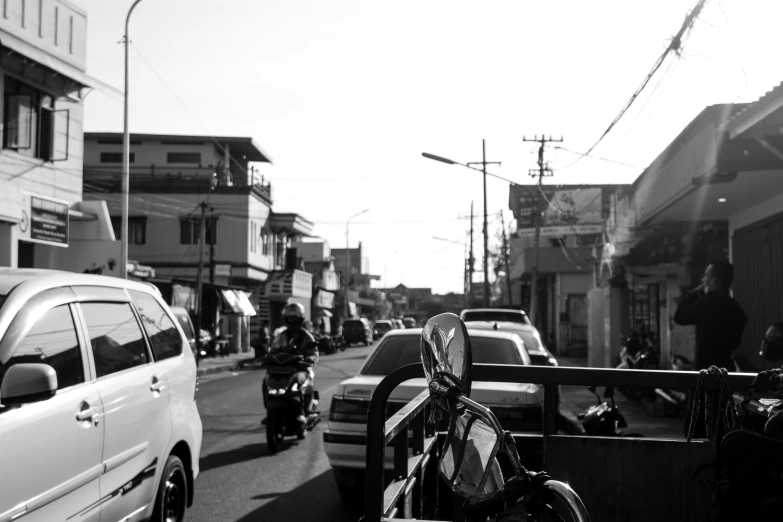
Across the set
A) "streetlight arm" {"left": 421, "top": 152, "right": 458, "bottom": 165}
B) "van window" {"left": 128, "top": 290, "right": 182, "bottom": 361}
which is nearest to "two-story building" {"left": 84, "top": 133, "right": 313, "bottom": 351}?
"streetlight arm" {"left": 421, "top": 152, "right": 458, "bottom": 165}

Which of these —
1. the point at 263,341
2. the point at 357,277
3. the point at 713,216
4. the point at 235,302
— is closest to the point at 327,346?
the point at 235,302

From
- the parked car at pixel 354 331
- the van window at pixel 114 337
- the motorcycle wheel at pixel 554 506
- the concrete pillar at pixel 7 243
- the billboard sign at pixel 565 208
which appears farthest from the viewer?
the parked car at pixel 354 331

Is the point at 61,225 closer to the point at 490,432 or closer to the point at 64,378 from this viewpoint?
the point at 64,378

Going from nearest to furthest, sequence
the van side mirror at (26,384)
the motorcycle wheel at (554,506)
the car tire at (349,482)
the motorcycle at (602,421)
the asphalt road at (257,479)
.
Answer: the motorcycle wheel at (554,506) < the van side mirror at (26,384) < the asphalt road at (257,479) < the car tire at (349,482) < the motorcycle at (602,421)

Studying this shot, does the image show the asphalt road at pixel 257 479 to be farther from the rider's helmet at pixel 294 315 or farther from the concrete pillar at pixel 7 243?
the concrete pillar at pixel 7 243

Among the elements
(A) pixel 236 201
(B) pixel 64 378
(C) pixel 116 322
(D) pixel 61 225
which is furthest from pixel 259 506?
(A) pixel 236 201

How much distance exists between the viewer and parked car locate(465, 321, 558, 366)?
10.7m

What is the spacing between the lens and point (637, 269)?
1655cm

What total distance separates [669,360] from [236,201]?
93.7ft

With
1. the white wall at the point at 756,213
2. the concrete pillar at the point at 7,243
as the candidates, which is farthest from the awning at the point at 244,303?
the white wall at the point at 756,213

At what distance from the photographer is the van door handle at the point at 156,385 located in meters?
4.91

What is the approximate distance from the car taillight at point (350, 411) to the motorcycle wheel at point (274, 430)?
2.54 meters

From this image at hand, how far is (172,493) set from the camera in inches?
211

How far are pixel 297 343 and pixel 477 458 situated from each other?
8586mm
